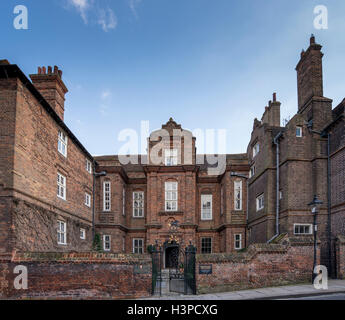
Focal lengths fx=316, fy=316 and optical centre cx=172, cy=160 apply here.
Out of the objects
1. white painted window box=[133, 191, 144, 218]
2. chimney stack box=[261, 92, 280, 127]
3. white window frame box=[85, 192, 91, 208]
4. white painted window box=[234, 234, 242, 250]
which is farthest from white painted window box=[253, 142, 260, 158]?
white window frame box=[85, 192, 91, 208]

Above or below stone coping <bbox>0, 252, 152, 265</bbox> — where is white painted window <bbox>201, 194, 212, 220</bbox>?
above

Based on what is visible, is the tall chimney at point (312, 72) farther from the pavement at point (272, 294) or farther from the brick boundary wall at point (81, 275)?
the brick boundary wall at point (81, 275)

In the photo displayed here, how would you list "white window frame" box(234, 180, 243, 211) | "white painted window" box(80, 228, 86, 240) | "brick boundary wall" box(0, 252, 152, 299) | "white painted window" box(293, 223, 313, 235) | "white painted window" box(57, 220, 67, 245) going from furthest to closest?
"white window frame" box(234, 180, 243, 211), "white painted window" box(80, 228, 86, 240), "white painted window" box(293, 223, 313, 235), "white painted window" box(57, 220, 67, 245), "brick boundary wall" box(0, 252, 152, 299)

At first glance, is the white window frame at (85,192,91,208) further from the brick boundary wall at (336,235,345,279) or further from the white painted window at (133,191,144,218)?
the brick boundary wall at (336,235,345,279)

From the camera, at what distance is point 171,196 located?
2720 cm

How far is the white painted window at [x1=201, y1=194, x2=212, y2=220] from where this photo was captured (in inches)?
1151

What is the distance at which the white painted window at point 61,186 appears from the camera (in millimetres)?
18119

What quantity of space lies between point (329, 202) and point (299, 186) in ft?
6.27

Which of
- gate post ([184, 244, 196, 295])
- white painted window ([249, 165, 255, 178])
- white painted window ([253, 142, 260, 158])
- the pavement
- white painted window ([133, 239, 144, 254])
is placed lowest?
white painted window ([133, 239, 144, 254])

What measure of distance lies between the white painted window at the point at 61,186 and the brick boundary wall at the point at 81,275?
562 centimetres

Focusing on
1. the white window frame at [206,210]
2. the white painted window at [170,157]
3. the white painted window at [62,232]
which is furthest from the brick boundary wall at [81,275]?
the white window frame at [206,210]
